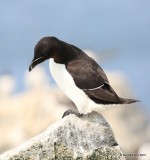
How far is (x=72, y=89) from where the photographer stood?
8.15 meters

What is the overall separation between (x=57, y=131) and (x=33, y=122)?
19.9 ft

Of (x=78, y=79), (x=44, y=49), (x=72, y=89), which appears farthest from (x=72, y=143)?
(x=44, y=49)

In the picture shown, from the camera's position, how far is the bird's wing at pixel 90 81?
8180 millimetres

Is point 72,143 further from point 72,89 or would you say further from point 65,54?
point 65,54

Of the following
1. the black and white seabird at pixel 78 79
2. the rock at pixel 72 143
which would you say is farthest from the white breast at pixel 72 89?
the rock at pixel 72 143

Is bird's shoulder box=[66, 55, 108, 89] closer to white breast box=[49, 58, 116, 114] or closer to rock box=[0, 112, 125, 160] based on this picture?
white breast box=[49, 58, 116, 114]

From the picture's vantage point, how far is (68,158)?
7594 millimetres

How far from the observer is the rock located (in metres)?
7.55

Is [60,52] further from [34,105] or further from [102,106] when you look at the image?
[34,105]

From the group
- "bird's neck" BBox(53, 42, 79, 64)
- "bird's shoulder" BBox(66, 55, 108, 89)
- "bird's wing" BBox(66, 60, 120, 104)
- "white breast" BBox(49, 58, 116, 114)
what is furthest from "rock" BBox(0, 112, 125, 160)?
"bird's neck" BBox(53, 42, 79, 64)

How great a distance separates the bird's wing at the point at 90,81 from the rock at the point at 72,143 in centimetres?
29

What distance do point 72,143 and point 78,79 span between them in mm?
861

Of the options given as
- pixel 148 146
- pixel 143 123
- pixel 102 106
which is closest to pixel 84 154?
pixel 102 106

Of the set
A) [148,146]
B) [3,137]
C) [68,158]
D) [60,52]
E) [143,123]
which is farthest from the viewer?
[143,123]
